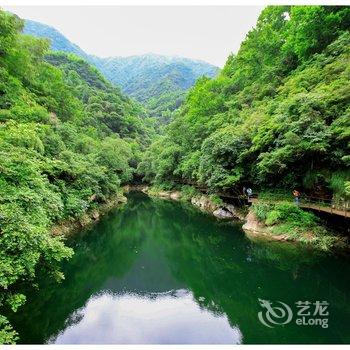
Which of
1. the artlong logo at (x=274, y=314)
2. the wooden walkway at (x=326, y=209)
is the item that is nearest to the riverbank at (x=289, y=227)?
the wooden walkway at (x=326, y=209)

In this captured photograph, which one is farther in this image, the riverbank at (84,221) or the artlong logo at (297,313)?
the riverbank at (84,221)

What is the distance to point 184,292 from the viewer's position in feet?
55.5

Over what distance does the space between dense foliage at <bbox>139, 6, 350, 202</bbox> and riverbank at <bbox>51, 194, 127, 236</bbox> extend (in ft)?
35.7

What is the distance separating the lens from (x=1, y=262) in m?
9.27

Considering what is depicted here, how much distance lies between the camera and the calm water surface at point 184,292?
1216 centimetres

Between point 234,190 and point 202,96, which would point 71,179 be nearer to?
point 234,190

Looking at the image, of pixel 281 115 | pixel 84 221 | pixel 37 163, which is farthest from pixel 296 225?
pixel 84 221

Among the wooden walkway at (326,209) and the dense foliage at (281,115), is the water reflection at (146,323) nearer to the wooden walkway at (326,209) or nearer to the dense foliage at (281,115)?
the dense foliage at (281,115)

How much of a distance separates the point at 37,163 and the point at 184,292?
981cm

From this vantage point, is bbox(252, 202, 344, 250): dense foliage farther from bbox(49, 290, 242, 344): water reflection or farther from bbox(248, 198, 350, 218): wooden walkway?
bbox(49, 290, 242, 344): water reflection

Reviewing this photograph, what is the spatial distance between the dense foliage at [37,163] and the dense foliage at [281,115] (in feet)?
38.5

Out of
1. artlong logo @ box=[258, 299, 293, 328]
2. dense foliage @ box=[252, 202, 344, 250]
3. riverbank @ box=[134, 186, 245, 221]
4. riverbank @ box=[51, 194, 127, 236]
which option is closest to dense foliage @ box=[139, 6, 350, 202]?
riverbank @ box=[134, 186, 245, 221]

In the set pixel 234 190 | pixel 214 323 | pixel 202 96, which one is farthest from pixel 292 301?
pixel 202 96

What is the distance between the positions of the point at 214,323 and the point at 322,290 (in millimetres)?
5387
